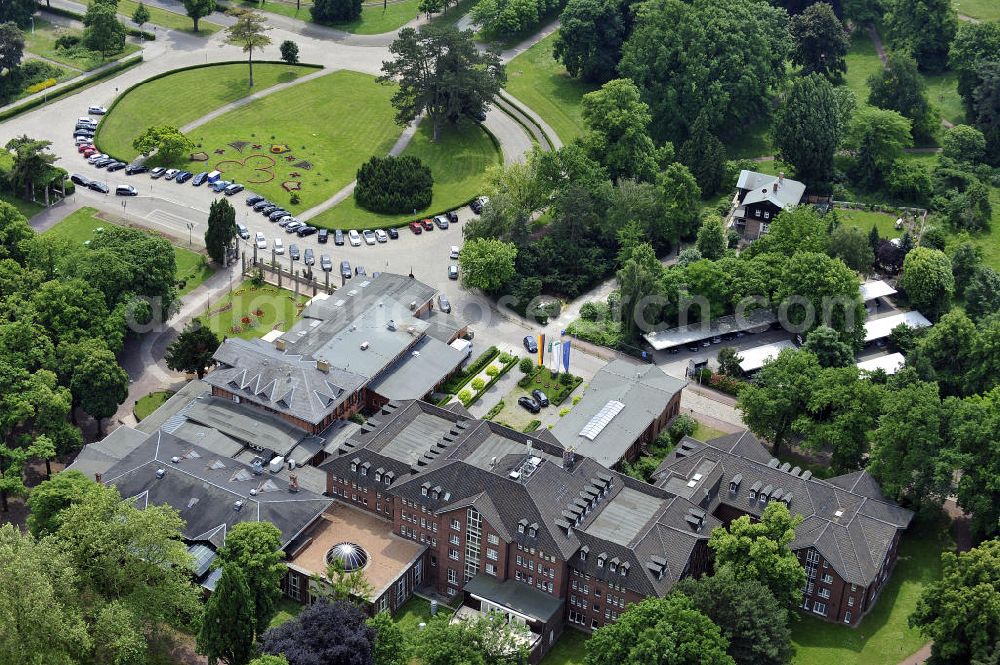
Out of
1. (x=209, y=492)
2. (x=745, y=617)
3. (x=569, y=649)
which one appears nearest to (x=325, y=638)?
(x=569, y=649)

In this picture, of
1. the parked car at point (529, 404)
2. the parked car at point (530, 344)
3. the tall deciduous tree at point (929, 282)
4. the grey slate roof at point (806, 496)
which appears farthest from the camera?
the tall deciduous tree at point (929, 282)

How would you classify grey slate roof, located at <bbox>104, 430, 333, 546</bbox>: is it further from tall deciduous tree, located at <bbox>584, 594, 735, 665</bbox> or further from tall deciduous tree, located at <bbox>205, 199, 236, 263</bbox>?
tall deciduous tree, located at <bbox>205, 199, 236, 263</bbox>

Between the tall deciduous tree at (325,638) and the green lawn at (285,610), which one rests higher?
the tall deciduous tree at (325,638)

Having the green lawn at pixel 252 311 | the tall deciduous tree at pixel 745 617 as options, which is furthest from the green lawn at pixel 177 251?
the tall deciduous tree at pixel 745 617

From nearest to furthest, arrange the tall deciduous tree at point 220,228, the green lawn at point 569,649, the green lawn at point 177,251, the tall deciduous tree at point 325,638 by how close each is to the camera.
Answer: the tall deciduous tree at point 325,638 → the green lawn at point 569,649 → the green lawn at point 177,251 → the tall deciduous tree at point 220,228

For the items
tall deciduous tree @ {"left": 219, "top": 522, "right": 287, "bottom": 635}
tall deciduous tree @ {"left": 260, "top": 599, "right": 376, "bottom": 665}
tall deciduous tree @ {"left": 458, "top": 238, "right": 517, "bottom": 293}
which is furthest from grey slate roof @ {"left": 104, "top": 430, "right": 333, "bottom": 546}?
tall deciduous tree @ {"left": 458, "top": 238, "right": 517, "bottom": 293}

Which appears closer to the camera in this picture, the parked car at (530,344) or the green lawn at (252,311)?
the parked car at (530,344)

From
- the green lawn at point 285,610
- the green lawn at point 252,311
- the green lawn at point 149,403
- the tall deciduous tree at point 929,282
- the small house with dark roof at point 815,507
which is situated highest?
the tall deciduous tree at point 929,282

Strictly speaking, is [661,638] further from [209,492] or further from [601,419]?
[209,492]

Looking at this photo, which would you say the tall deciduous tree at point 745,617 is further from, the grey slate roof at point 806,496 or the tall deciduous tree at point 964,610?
the tall deciduous tree at point 964,610
